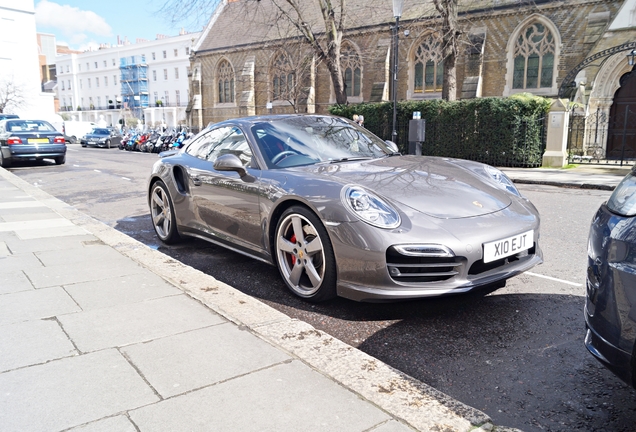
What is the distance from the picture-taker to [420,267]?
3.37 m

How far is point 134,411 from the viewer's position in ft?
7.52

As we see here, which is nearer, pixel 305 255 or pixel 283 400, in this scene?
pixel 283 400

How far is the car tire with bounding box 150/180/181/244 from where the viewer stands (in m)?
5.86

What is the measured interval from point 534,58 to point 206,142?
2522 cm

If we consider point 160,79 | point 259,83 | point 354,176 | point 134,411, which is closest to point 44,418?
point 134,411

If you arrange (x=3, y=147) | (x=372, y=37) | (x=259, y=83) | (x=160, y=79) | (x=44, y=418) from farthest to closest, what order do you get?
(x=160, y=79), (x=259, y=83), (x=372, y=37), (x=3, y=147), (x=44, y=418)

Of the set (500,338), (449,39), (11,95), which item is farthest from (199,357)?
(11,95)

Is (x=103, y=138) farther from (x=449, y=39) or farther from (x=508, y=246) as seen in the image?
(x=508, y=246)

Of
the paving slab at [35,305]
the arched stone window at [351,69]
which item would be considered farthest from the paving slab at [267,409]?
the arched stone window at [351,69]

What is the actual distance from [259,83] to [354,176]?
124 ft

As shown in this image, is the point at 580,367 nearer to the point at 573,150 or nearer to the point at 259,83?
the point at 573,150

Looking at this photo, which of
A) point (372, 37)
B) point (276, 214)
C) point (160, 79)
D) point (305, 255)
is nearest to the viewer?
point (305, 255)

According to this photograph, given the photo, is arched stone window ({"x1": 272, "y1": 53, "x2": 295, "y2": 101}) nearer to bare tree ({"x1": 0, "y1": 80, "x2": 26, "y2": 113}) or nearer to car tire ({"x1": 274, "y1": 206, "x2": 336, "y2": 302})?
car tire ({"x1": 274, "y1": 206, "x2": 336, "y2": 302})

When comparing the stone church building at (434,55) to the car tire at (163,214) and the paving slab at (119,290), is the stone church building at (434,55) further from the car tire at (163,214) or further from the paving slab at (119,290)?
the paving slab at (119,290)
